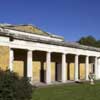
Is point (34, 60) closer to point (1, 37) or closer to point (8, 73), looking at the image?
point (1, 37)

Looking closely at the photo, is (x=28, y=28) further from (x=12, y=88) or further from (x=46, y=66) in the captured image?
(x=12, y=88)

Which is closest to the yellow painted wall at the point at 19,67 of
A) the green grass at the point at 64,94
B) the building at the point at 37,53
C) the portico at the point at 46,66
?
the building at the point at 37,53

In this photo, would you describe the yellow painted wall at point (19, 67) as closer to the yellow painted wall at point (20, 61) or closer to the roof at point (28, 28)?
the yellow painted wall at point (20, 61)

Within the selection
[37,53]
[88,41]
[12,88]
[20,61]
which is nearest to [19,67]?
[20,61]

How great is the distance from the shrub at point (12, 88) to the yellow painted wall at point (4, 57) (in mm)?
14293

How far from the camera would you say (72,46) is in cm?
4184

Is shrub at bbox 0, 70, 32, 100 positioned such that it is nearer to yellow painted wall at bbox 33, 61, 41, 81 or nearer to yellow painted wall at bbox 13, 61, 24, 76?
yellow painted wall at bbox 13, 61, 24, 76

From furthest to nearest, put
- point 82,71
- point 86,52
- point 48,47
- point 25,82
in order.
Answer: point 82,71, point 86,52, point 48,47, point 25,82

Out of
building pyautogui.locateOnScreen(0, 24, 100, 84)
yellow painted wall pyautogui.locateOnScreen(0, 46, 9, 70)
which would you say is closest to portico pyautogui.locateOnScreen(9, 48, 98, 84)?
building pyautogui.locateOnScreen(0, 24, 100, 84)

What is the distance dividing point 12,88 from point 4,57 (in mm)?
15594

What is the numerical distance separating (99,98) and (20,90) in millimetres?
10267

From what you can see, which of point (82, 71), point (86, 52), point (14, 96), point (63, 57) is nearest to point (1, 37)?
point (63, 57)

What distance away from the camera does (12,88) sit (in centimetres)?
1324

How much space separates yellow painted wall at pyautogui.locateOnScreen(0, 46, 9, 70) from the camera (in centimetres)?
2833
